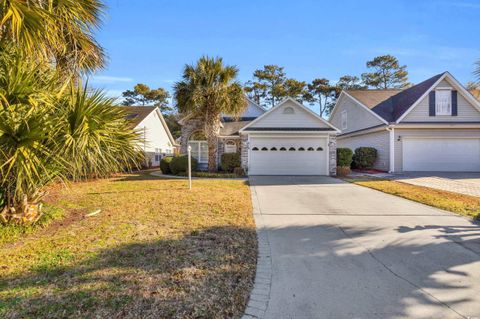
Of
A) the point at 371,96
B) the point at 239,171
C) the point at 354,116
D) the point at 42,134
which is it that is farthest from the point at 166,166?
the point at 371,96

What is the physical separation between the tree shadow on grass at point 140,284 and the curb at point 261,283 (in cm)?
9

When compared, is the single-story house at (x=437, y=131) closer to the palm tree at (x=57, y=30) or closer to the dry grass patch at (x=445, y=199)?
the dry grass patch at (x=445, y=199)

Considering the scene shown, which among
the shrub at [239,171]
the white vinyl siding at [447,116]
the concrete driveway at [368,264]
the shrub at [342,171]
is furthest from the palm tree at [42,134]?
the white vinyl siding at [447,116]

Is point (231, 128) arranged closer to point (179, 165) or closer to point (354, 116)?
point (179, 165)

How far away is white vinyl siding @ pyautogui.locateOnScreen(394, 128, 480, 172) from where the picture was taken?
16031 millimetres

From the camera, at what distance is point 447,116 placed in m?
16.4

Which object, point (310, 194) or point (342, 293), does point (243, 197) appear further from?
point (342, 293)

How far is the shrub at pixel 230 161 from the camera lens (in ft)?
54.6

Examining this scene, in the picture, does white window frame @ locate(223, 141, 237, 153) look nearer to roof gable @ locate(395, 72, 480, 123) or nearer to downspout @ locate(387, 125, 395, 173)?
downspout @ locate(387, 125, 395, 173)

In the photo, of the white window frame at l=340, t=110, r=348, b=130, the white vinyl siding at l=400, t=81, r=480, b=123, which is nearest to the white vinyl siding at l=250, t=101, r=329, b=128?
the white vinyl siding at l=400, t=81, r=480, b=123

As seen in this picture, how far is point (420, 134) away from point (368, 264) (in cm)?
1617

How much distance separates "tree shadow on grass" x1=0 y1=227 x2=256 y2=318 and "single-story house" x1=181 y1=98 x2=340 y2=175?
1162 centimetres

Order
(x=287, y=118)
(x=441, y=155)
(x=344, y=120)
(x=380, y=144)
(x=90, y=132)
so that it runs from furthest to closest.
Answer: (x=344, y=120) → (x=380, y=144) → (x=441, y=155) → (x=287, y=118) → (x=90, y=132)

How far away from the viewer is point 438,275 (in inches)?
134
